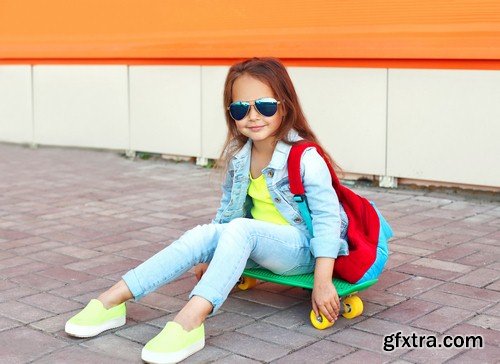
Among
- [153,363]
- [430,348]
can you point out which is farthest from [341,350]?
[153,363]

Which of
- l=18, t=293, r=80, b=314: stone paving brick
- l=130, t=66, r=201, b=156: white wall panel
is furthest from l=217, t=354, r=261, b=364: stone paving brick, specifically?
l=130, t=66, r=201, b=156: white wall panel

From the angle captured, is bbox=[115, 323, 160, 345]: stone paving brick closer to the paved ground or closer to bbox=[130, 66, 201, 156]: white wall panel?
the paved ground

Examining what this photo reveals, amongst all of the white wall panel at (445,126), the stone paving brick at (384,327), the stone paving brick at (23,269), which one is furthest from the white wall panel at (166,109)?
the stone paving brick at (384,327)

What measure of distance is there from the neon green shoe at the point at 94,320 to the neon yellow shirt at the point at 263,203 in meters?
0.73

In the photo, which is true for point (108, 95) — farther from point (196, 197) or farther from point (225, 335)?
point (225, 335)

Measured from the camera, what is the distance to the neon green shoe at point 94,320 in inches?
138

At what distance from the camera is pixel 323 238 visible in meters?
3.56

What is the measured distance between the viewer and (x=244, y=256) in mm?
3496

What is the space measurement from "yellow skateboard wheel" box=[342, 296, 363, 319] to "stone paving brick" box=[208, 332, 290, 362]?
45 centimetres

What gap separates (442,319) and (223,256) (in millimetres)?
1029

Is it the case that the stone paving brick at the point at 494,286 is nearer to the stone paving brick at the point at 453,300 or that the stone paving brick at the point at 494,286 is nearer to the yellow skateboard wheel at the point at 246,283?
the stone paving brick at the point at 453,300

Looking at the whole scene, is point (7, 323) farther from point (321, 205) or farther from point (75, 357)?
point (321, 205)

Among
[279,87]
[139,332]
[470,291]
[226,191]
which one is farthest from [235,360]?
[470,291]

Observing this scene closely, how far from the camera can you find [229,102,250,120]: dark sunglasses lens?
369 centimetres
